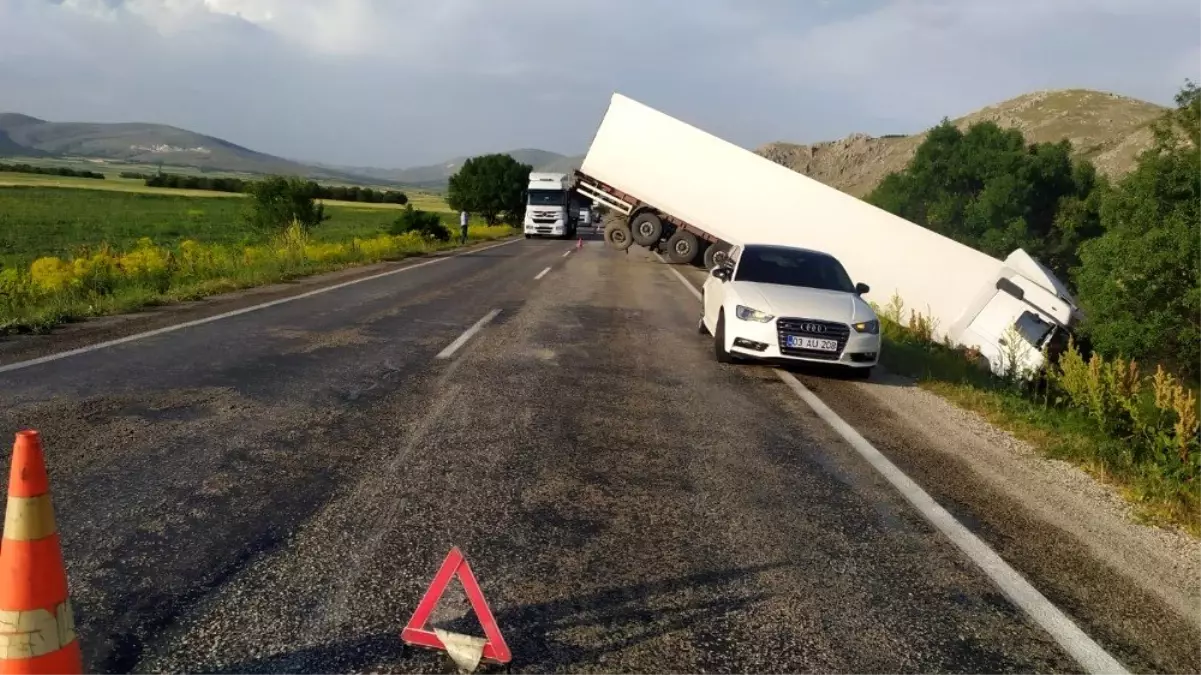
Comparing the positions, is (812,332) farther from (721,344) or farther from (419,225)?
(419,225)

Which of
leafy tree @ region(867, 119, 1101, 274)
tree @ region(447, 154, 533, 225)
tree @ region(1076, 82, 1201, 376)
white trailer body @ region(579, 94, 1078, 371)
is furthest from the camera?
tree @ region(447, 154, 533, 225)

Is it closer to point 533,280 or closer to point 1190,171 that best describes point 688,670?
point 533,280

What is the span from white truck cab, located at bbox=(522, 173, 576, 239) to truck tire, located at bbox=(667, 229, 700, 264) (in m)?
17.2

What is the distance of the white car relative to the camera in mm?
9344

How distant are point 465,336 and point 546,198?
105 ft

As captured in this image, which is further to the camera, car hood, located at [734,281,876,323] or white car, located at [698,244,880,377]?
car hood, located at [734,281,876,323]

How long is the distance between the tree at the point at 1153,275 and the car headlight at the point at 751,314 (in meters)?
13.9

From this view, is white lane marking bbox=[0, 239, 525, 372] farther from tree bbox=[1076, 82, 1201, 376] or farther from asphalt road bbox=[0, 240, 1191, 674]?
tree bbox=[1076, 82, 1201, 376]

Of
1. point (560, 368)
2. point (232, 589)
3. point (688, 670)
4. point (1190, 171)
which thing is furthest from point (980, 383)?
point (1190, 171)

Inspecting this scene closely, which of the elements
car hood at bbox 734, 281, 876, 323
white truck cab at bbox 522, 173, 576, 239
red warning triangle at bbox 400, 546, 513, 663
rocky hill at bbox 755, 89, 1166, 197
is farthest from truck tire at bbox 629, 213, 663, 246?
rocky hill at bbox 755, 89, 1166, 197

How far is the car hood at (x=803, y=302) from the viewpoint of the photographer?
9.47 m

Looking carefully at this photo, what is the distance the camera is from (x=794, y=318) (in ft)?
30.8

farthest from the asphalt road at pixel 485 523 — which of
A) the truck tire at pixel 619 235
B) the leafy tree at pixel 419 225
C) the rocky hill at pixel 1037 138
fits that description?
the rocky hill at pixel 1037 138

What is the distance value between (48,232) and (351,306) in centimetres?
3530
